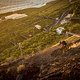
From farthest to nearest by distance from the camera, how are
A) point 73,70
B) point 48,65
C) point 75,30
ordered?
point 75,30, point 48,65, point 73,70

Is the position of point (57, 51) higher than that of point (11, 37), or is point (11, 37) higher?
point (57, 51)

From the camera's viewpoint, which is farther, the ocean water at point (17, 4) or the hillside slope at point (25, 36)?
the ocean water at point (17, 4)

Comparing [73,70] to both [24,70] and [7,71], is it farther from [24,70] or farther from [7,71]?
[7,71]

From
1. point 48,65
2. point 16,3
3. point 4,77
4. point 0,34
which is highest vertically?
point 48,65

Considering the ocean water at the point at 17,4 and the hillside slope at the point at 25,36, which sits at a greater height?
the hillside slope at the point at 25,36

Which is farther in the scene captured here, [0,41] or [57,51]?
[0,41]

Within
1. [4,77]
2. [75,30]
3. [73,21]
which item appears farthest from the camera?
[73,21]

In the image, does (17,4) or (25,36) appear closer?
(25,36)

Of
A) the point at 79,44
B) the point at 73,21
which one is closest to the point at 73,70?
the point at 79,44

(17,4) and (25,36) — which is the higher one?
(25,36)

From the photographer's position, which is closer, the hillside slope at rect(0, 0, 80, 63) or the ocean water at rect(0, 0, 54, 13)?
the hillside slope at rect(0, 0, 80, 63)

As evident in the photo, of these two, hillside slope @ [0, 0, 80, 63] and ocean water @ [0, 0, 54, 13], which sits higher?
hillside slope @ [0, 0, 80, 63]
